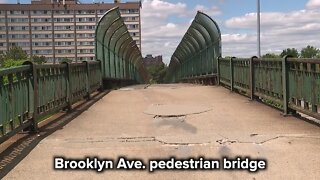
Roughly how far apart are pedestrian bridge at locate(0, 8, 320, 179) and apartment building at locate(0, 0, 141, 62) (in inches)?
4864

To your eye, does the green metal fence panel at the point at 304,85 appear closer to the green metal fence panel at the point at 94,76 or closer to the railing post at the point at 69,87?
the railing post at the point at 69,87

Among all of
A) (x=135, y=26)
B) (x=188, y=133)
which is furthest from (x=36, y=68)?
(x=135, y=26)

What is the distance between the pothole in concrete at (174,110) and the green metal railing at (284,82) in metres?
1.52

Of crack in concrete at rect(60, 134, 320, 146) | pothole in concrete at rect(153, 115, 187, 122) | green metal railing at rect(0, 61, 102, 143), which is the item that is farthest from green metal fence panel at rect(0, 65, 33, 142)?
pothole in concrete at rect(153, 115, 187, 122)

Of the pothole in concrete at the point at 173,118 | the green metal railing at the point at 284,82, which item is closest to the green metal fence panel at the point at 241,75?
the green metal railing at the point at 284,82

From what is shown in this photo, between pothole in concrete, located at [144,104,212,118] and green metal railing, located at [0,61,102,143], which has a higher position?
green metal railing, located at [0,61,102,143]

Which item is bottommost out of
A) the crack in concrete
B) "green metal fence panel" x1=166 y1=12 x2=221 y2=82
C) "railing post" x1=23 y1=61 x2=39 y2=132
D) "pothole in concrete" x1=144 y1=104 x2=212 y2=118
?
the crack in concrete

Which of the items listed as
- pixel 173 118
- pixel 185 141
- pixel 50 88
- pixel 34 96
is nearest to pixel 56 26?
pixel 50 88

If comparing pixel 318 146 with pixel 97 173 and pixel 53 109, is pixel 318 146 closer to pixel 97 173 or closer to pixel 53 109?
pixel 97 173

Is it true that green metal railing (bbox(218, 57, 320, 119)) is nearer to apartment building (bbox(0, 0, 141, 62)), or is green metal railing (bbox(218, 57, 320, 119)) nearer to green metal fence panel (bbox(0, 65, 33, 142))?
green metal fence panel (bbox(0, 65, 33, 142))

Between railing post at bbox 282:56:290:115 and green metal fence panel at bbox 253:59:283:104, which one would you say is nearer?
railing post at bbox 282:56:290:115

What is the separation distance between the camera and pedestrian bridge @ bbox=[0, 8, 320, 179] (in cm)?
549

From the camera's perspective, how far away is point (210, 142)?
6.42 metres

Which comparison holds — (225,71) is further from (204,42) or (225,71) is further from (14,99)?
(14,99)
